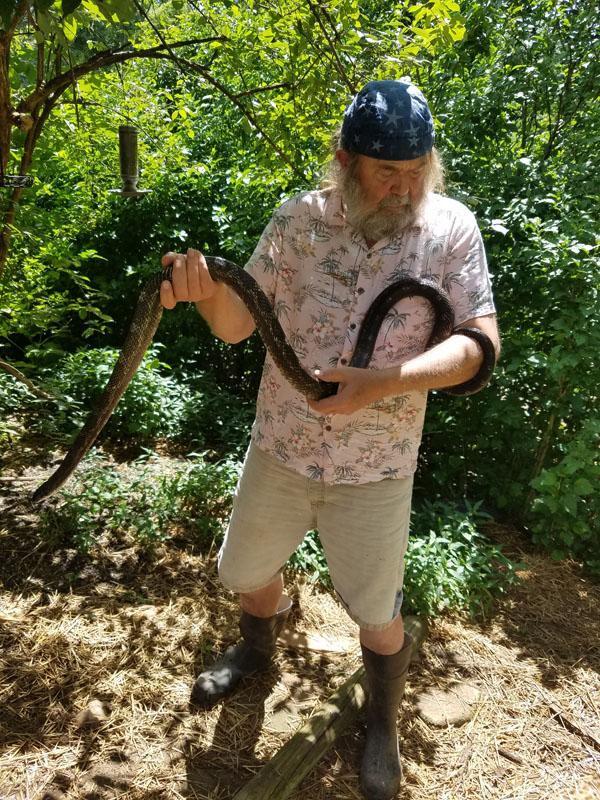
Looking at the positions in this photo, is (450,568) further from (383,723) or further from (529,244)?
(529,244)

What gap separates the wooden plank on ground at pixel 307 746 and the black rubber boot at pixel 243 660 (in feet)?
1.15

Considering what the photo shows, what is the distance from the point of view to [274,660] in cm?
286

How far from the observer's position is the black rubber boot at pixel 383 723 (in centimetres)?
225

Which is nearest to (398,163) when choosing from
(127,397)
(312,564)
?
(312,564)

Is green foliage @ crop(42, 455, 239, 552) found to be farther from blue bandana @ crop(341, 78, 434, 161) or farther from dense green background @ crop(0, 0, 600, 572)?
blue bandana @ crop(341, 78, 434, 161)

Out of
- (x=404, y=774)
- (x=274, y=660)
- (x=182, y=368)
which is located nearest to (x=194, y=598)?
(x=274, y=660)

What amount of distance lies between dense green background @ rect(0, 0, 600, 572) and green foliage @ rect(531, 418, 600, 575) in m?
0.01

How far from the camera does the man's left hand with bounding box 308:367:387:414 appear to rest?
5.85 feet

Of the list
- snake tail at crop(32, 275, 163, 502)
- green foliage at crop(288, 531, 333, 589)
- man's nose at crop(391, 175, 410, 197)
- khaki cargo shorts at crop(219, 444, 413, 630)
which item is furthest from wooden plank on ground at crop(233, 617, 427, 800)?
man's nose at crop(391, 175, 410, 197)

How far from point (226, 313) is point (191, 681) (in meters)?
1.63

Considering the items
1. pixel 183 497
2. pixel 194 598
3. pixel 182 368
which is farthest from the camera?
pixel 182 368

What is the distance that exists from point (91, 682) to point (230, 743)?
0.63 metres

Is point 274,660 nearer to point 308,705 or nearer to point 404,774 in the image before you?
point 308,705

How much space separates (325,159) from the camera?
3.24 m
